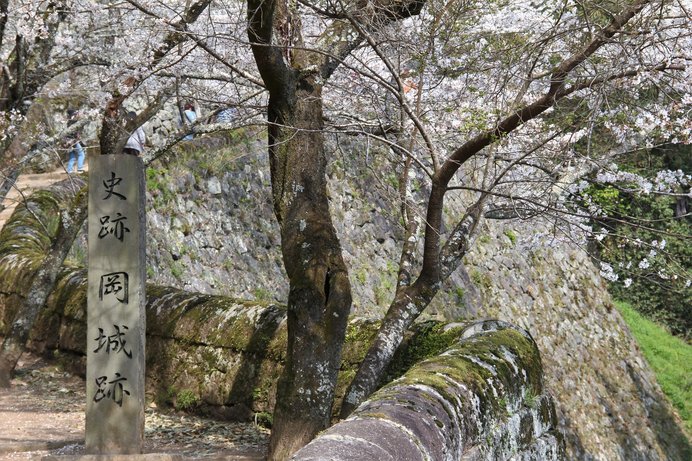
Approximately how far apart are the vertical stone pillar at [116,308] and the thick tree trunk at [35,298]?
255 centimetres

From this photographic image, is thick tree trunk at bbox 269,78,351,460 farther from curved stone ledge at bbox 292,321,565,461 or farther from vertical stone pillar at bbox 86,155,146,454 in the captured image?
vertical stone pillar at bbox 86,155,146,454

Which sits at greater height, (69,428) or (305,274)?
(305,274)

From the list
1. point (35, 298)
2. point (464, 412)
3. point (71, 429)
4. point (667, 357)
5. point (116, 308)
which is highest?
point (35, 298)

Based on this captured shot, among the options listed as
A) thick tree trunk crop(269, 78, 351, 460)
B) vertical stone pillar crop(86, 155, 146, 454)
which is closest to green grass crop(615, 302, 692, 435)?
thick tree trunk crop(269, 78, 351, 460)

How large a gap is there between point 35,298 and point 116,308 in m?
2.91

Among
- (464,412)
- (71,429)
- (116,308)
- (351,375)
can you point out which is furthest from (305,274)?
(71,429)

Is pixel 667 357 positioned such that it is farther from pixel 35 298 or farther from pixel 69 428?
pixel 69 428

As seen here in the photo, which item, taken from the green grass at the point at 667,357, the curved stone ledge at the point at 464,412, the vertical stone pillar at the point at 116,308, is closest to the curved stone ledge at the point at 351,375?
the curved stone ledge at the point at 464,412

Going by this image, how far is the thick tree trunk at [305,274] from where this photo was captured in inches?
199

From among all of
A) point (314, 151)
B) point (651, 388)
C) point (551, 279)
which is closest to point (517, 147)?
point (314, 151)

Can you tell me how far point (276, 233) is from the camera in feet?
46.4

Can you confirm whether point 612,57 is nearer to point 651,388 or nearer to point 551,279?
point 551,279

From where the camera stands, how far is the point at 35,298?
8195mm

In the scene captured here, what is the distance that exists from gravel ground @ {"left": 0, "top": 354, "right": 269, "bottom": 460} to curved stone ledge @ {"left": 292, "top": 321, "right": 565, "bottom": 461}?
157 cm
